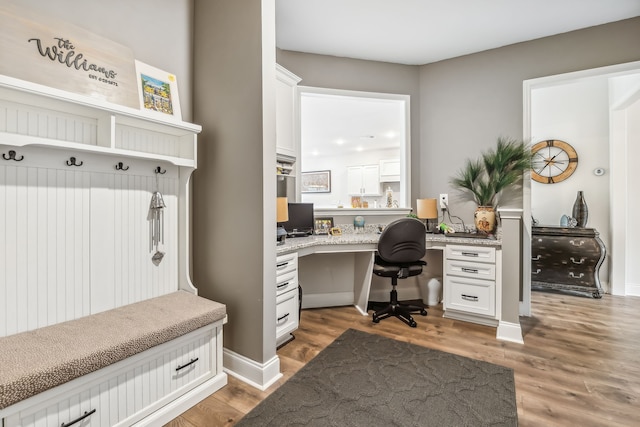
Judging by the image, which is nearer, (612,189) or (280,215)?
(280,215)

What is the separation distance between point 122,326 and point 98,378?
24 centimetres

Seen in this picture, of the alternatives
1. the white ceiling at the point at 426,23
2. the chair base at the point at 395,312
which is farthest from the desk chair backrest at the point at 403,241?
the white ceiling at the point at 426,23

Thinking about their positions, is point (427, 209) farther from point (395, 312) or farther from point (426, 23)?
point (426, 23)

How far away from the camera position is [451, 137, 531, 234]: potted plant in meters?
2.89

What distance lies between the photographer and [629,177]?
355cm

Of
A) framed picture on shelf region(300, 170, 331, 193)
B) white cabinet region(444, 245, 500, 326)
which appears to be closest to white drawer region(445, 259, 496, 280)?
white cabinet region(444, 245, 500, 326)

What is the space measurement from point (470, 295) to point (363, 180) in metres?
4.85

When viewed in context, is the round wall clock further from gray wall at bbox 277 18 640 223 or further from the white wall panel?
the white wall panel

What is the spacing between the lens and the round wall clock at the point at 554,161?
4.03 meters

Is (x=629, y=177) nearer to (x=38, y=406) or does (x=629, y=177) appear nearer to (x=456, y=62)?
(x=456, y=62)

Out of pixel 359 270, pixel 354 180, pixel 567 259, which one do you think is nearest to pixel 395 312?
pixel 359 270

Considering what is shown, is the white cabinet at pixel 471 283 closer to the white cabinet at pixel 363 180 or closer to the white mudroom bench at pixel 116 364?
the white mudroom bench at pixel 116 364

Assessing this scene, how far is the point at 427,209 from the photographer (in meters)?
3.21

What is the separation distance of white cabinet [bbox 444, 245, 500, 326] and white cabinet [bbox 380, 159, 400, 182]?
4232 millimetres
